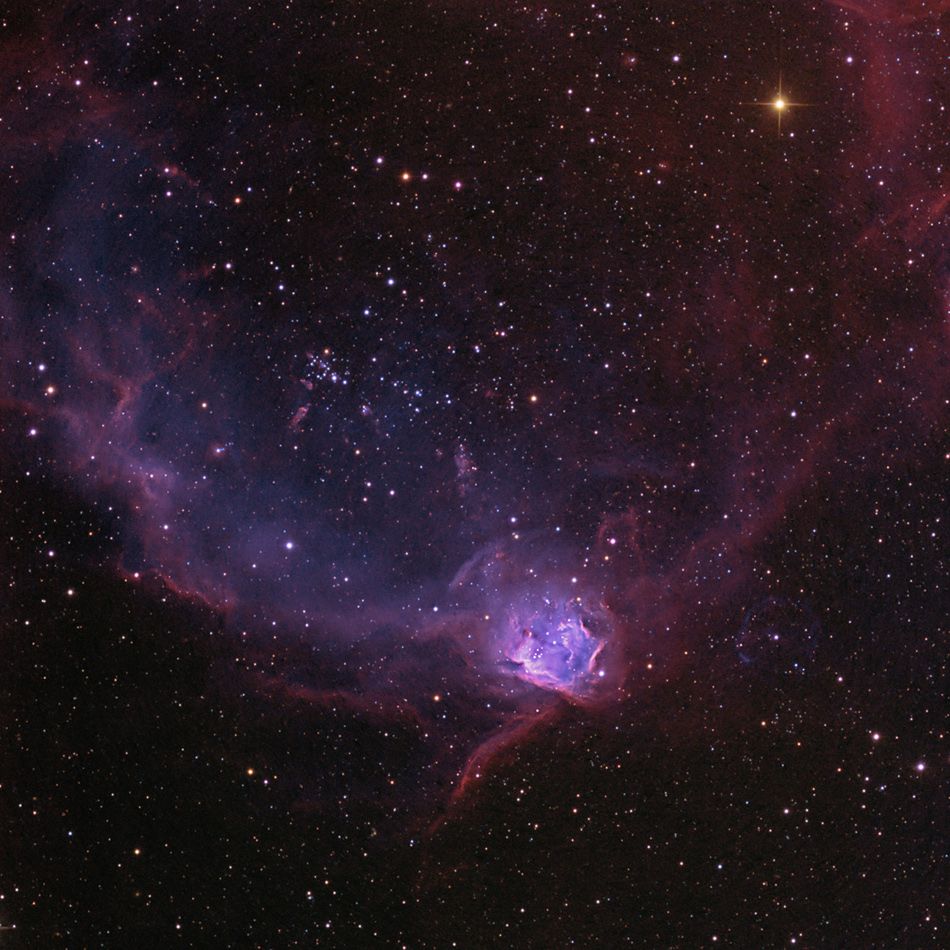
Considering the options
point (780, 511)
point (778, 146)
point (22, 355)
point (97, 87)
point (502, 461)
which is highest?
point (97, 87)

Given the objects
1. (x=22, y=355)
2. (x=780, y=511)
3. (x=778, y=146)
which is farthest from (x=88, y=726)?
(x=778, y=146)

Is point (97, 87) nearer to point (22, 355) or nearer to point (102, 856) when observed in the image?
point (22, 355)

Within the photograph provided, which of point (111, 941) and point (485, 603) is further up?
point (485, 603)

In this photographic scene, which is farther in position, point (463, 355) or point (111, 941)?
point (111, 941)

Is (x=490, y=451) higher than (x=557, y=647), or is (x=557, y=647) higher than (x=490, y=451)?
(x=490, y=451)
